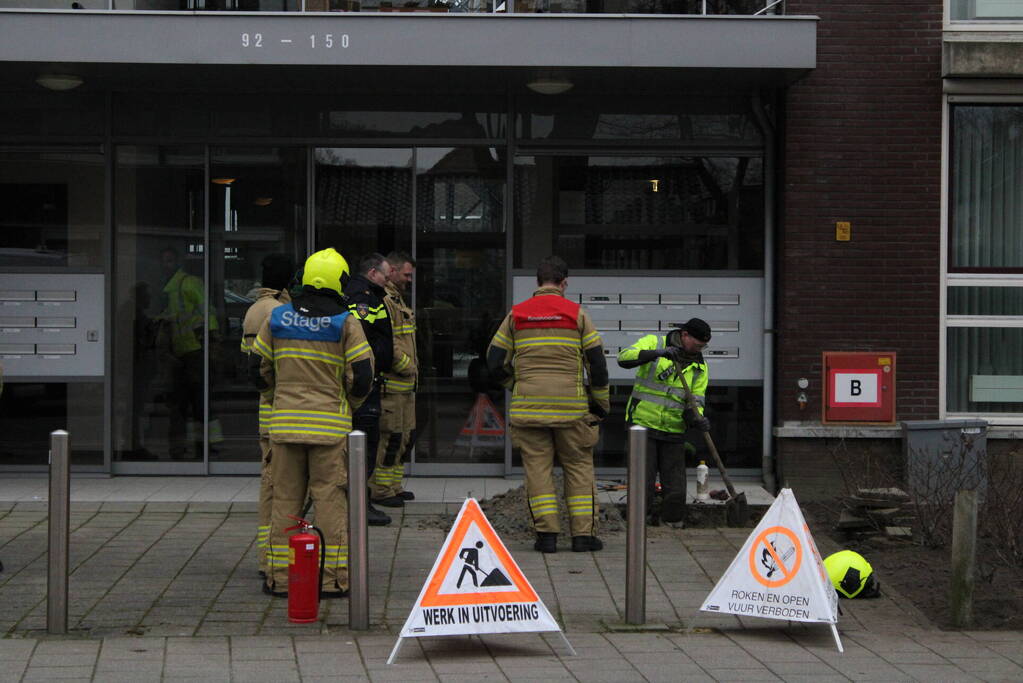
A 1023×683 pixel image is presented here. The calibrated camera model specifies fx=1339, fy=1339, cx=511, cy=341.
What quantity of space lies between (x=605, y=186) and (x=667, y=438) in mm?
3065

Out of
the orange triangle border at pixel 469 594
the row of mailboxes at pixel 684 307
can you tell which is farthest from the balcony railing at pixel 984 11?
the orange triangle border at pixel 469 594

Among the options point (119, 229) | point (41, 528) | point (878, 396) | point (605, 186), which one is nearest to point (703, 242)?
point (605, 186)

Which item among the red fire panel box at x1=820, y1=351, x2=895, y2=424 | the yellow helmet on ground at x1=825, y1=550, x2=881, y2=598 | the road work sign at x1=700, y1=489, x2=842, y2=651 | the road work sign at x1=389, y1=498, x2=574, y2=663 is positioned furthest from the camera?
the red fire panel box at x1=820, y1=351, x2=895, y2=424

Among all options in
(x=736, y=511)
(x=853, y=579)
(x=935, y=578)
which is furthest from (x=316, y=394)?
(x=935, y=578)

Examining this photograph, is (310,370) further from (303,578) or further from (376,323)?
(376,323)

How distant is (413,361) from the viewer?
10711 millimetres

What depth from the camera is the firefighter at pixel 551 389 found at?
9.10 metres

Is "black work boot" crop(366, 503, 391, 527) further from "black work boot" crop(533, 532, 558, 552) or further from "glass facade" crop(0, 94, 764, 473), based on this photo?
"glass facade" crop(0, 94, 764, 473)

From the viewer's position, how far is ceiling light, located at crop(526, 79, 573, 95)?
11.7 meters

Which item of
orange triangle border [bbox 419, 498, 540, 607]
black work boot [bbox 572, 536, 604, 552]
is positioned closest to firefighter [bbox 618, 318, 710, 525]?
black work boot [bbox 572, 536, 604, 552]

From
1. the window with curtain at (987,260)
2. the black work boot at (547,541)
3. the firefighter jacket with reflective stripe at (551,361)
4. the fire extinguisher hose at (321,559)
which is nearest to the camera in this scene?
the fire extinguisher hose at (321,559)

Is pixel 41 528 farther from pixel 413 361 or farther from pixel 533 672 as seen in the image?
pixel 533 672

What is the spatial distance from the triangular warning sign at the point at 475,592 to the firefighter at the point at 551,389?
7.16 feet

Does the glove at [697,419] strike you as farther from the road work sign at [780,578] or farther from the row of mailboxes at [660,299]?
the road work sign at [780,578]
